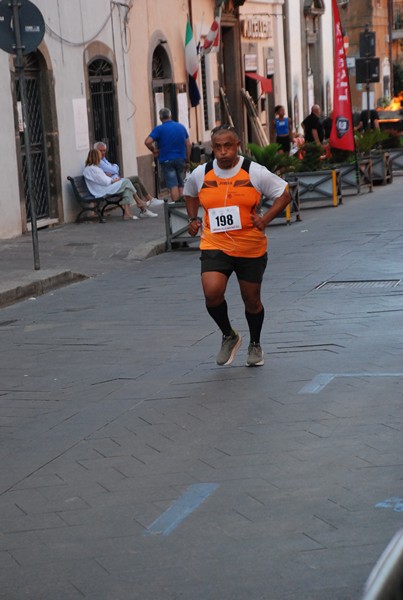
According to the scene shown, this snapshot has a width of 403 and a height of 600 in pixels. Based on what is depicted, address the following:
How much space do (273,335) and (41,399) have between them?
7.53ft

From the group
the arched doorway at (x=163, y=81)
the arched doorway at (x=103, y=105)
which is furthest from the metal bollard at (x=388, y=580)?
the arched doorway at (x=163, y=81)

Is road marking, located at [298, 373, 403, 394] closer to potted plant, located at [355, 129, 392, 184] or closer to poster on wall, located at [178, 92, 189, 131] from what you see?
potted plant, located at [355, 129, 392, 184]

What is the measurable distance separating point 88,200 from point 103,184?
0.41 meters

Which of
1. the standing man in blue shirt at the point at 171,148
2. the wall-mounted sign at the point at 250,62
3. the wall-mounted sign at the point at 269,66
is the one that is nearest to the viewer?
the standing man in blue shirt at the point at 171,148

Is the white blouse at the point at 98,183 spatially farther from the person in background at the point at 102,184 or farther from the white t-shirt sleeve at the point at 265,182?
the white t-shirt sleeve at the point at 265,182

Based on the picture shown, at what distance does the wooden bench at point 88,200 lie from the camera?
21062 millimetres

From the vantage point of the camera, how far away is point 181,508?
552cm

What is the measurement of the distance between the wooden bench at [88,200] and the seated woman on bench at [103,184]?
82 mm

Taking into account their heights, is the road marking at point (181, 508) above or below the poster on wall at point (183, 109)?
below

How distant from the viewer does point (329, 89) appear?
47469 millimetres

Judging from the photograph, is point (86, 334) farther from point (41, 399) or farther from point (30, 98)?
point (30, 98)

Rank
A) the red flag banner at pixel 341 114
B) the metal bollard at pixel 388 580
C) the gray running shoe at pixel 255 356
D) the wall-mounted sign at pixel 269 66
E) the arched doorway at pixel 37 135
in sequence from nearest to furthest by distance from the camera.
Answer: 1. the metal bollard at pixel 388 580
2. the gray running shoe at pixel 255 356
3. the arched doorway at pixel 37 135
4. the red flag banner at pixel 341 114
5. the wall-mounted sign at pixel 269 66

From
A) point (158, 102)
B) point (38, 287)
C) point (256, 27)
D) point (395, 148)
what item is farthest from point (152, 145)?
point (256, 27)

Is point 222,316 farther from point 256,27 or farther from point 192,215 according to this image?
point 256,27
